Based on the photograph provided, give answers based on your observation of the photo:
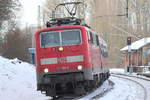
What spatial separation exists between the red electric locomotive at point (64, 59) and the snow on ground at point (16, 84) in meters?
1.28

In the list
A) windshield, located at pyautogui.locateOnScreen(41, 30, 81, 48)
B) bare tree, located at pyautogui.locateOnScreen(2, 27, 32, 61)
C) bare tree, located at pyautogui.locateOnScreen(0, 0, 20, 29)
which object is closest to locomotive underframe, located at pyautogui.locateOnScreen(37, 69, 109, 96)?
windshield, located at pyautogui.locateOnScreen(41, 30, 81, 48)

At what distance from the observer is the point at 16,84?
59.4 ft

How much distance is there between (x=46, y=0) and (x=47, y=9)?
3.73 meters

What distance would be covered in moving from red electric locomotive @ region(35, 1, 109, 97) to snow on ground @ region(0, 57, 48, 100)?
128 centimetres

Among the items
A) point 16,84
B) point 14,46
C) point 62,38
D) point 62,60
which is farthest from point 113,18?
point 62,60

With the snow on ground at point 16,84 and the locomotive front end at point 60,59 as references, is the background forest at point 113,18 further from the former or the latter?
the locomotive front end at point 60,59

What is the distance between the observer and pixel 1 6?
869 inches

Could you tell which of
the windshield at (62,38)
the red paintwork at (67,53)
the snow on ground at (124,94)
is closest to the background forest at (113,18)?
the snow on ground at (124,94)

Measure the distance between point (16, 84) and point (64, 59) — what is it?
340cm

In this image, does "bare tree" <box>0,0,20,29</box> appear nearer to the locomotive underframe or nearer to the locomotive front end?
the locomotive front end

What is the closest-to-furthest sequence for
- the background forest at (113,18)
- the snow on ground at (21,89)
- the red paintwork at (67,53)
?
the red paintwork at (67,53)
the snow on ground at (21,89)
the background forest at (113,18)

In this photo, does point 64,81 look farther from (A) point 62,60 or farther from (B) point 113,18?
(B) point 113,18

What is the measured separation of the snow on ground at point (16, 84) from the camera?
645 inches

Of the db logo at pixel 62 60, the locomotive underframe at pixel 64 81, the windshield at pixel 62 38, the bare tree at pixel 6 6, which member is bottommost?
the locomotive underframe at pixel 64 81
